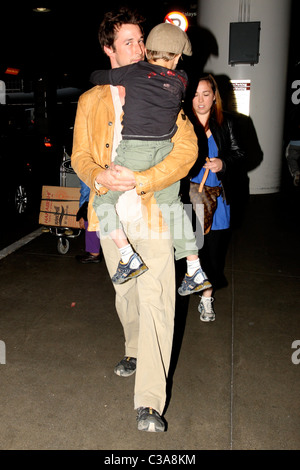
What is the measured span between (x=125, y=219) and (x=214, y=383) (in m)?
1.38

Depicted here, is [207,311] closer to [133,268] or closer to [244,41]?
[133,268]

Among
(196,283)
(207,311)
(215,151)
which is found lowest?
(207,311)

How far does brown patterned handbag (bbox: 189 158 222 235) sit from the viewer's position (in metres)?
3.36

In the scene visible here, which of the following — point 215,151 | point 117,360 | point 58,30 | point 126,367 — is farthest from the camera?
point 58,30

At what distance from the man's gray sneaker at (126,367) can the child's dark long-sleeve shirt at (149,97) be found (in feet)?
5.34

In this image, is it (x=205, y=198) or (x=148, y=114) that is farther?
(x=205, y=198)

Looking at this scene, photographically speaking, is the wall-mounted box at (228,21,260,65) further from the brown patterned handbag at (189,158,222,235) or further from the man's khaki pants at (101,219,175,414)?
the man's khaki pants at (101,219,175,414)

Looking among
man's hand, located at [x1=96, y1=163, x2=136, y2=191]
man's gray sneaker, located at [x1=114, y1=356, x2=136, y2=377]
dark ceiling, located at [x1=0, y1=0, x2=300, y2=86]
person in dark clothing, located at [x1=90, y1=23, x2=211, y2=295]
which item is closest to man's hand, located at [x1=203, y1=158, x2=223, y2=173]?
person in dark clothing, located at [x1=90, y1=23, x2=211, y2=295]

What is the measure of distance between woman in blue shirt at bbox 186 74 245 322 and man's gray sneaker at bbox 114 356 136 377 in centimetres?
111

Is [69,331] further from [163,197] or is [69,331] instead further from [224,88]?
[224,88]

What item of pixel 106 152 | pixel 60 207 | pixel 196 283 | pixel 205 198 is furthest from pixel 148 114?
pixel 60 207

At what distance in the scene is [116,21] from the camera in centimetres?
239

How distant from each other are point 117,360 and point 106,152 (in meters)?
1.64
